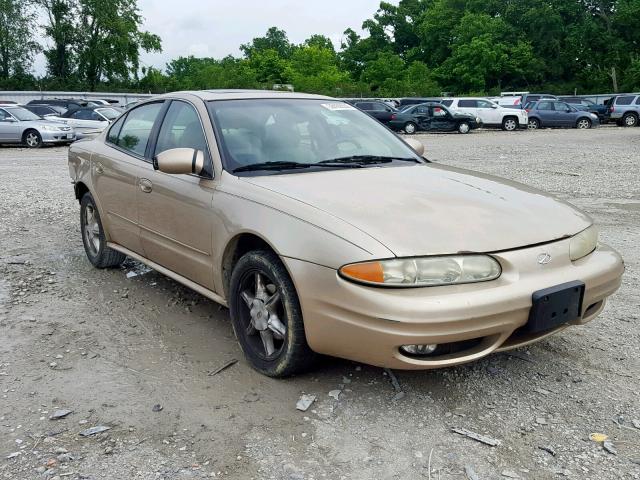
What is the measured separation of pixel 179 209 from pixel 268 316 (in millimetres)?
1074

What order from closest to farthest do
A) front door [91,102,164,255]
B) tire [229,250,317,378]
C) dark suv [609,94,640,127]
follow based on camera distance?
tire [229,250,317,378]
front door [91,102,164,255]
dark suv [609,94,640,127]

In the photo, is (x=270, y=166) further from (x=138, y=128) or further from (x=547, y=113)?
(x=547, y=113)

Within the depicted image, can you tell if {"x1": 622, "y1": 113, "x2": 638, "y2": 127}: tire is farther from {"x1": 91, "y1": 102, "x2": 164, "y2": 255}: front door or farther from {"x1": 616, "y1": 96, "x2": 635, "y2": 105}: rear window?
{"x1": 91, "y1": 102, "x2": 164, "y2": 255}: front door

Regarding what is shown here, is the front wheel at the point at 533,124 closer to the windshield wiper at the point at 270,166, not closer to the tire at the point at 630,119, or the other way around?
the tire at the point at 630,119

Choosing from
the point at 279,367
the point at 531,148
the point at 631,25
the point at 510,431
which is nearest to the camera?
the point at 510,431

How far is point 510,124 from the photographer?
29688mm

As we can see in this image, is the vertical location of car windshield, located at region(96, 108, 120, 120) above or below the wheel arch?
below

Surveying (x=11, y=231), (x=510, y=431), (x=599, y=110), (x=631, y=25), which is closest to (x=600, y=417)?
(x=510, y=431)

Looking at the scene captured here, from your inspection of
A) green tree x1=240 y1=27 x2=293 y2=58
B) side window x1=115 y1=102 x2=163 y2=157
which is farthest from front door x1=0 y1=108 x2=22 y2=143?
green tree x1=240 y1=27 x2=293 y2=58

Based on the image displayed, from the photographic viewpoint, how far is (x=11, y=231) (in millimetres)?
7109

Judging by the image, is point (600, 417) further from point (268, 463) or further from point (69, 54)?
point (69, 54)

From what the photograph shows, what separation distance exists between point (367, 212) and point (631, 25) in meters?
63.5

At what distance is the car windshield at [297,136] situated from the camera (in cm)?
381

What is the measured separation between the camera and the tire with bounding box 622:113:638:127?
1214 inches
